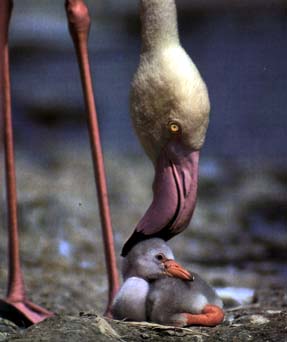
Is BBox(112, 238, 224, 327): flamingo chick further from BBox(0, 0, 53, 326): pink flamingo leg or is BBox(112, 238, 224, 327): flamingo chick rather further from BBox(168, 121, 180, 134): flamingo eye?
BBox(0, 0, 53, 326): pink flamingo leg

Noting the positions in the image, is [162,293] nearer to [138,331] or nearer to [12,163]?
[138,331]

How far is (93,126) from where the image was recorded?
4.00m

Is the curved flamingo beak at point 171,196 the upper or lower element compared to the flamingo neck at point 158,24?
lower

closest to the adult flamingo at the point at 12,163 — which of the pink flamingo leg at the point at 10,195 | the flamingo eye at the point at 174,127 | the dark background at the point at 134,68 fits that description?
the pink flamingo leg at the point at 10,195

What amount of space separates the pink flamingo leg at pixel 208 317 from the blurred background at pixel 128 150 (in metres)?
1.28

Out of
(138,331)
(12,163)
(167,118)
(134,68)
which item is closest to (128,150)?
(134,68)

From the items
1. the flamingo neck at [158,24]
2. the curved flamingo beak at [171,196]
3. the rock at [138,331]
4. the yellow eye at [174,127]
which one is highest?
the flamingo neck at [158,24]

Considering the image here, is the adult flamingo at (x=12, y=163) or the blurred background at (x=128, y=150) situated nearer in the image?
the adult flamingo at (x=12, y=163)

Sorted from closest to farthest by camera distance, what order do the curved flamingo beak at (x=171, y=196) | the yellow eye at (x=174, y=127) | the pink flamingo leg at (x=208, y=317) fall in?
the pink flamingo leg at (x=208, y=317), the curved flamingo beak at (x=171, y=196), the yellow eye at (x=174, y=127)

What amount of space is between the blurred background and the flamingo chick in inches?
45.8

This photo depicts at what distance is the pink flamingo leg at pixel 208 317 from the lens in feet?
10.1

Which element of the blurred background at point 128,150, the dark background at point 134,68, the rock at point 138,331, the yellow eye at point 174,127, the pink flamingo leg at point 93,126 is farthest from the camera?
the dark background at point 134,68

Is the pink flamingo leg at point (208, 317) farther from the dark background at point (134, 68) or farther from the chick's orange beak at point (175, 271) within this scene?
the dark background at point (134, 68)

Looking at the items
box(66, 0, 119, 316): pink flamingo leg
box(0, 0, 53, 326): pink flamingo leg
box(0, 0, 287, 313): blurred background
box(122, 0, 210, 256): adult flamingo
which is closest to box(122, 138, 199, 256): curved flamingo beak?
box(122, 0, 210, 256): adult flamingo
